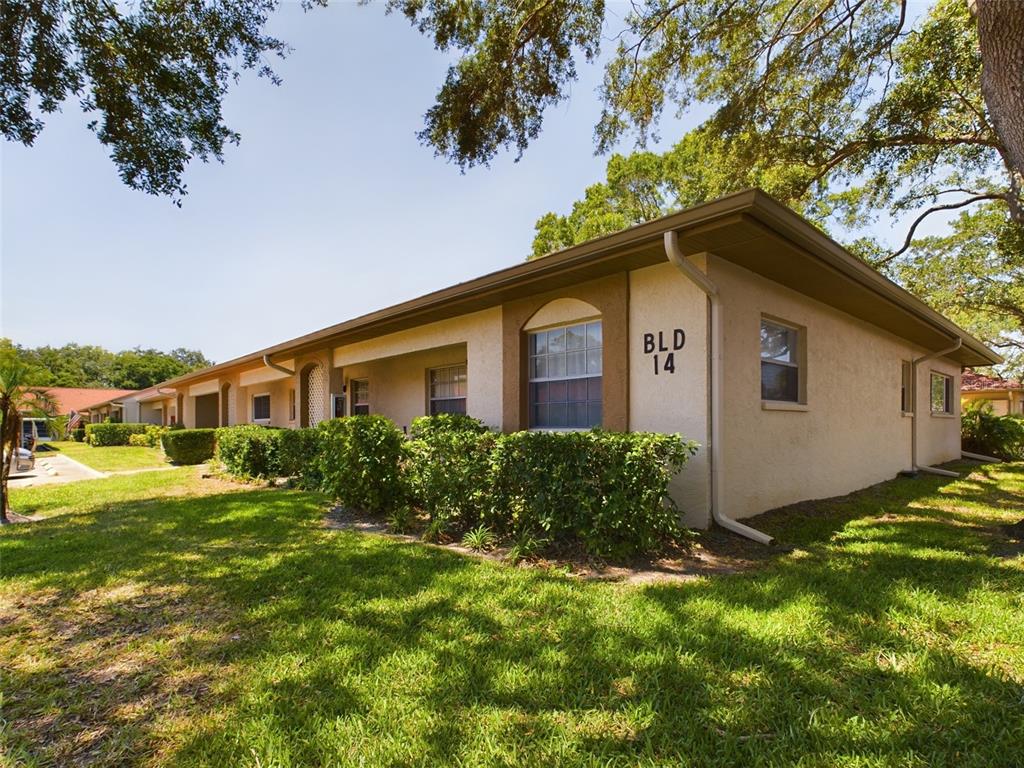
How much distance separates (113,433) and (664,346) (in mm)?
30472

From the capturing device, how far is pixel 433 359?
11648mm

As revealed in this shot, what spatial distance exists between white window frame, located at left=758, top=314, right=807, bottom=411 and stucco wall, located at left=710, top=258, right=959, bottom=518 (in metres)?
0.08

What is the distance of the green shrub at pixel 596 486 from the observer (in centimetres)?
456

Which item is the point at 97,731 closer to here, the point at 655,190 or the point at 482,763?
the point at 482,763

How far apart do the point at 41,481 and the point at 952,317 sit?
30716mm

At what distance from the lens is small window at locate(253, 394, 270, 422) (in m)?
18.2

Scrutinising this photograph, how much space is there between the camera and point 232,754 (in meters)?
2.06

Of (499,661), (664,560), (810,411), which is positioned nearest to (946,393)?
(810,411)

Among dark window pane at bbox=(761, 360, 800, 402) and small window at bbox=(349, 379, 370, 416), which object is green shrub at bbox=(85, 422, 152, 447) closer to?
small window at bbox=(349, 379, 370, 416)

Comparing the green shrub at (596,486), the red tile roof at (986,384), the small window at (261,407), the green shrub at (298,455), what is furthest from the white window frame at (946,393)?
the small window at (261,407)

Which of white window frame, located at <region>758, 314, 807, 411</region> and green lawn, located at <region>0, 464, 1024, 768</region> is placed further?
white window frame, located at <region>758, 314, 807, 411</region>

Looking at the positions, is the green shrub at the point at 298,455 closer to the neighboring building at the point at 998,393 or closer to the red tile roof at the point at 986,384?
the neighboring building at the point at 998,393

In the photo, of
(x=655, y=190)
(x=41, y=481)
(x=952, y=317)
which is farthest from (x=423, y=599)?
(x=952, y=317)

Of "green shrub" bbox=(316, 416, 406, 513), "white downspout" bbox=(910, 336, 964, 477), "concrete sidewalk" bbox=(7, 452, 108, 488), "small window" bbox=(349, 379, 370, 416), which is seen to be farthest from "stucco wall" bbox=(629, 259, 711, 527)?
"concrete sidewalk" bbox=(7, 452, 108, 488)
